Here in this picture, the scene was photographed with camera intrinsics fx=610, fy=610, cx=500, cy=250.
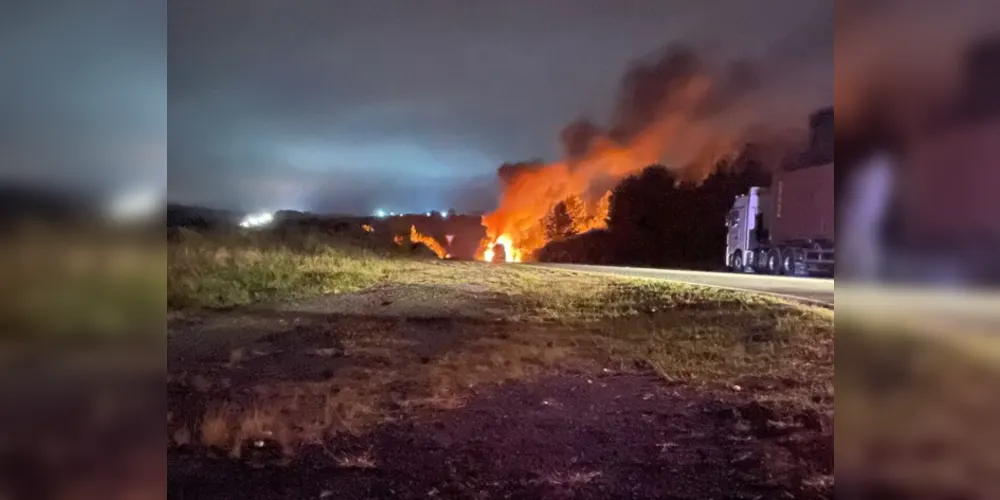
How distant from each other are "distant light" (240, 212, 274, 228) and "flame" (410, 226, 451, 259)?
0.60m

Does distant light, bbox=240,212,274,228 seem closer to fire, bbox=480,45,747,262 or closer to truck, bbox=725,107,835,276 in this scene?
fire, bbox=480,45,747,262

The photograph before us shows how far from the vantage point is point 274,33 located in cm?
255

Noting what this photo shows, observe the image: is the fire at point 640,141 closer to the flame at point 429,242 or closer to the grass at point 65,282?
the flame at point 429,242

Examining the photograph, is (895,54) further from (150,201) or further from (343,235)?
(150,201)

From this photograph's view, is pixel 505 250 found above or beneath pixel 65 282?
above

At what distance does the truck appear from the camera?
7.77 feet

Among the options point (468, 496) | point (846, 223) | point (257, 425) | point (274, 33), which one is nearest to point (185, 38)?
point (274, 33)

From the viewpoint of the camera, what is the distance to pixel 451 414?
241cm

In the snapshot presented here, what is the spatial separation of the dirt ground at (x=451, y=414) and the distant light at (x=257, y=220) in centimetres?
37

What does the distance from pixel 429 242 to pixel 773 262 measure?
1.47 m

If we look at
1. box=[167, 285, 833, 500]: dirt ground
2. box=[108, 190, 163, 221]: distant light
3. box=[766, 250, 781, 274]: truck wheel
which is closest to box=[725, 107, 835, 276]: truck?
box=[766, 250, 781, 274]: truck wheel

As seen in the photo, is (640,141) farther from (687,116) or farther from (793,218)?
(793,218)

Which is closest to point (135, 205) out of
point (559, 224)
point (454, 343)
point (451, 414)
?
point (454, 343)

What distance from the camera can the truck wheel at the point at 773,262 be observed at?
257cm
